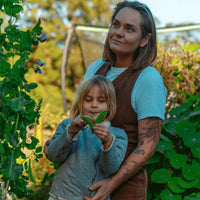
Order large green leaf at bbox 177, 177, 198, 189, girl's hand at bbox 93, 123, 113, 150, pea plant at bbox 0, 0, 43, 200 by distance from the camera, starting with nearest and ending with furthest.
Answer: pea plant at bbox 0, 0, 43, 200, girl's hand at bbox 93, 123, 113, 150, large green leaf at bbox 177, 177, 198, 189

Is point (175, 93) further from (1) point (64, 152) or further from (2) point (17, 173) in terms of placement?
(2) point (17, 173)

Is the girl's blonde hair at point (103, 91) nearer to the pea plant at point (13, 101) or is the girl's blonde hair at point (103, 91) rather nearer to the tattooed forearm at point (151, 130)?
the tattooed forearm at point (151, 130)

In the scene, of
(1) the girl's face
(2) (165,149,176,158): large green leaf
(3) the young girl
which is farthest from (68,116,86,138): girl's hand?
(2) (165,149,176,158): large green leaf

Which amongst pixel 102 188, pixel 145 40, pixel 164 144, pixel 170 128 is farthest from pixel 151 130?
pixel 170 128

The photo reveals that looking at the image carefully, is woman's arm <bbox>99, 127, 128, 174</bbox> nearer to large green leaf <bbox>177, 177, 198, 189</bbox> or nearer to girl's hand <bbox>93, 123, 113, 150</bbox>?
girl's hand <bbox>93, 123, 113, 150</bbox>

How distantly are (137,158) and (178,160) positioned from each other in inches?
52.2

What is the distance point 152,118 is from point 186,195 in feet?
4.71

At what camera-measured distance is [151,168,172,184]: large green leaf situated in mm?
2918

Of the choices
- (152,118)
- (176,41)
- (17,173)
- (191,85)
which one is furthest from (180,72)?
(17,173)

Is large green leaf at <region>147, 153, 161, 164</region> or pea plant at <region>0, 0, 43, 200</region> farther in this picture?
large green leaf at <region>147, 153, 161, 164</region>

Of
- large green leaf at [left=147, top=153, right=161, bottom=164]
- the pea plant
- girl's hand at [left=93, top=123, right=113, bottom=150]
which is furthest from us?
large green leaf at [left=147, top=153, right=161, bottom=164]

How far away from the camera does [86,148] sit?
171 cm

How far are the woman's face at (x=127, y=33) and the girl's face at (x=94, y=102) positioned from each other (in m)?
0.30

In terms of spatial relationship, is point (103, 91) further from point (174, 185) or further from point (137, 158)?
point (174, 185)
